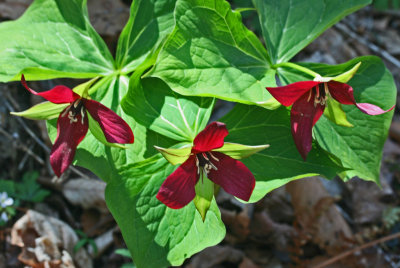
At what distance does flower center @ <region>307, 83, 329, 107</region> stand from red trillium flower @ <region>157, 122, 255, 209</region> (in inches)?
14.9

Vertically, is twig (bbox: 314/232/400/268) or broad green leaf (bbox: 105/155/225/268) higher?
broad green leaf (bbox: 105/155/225/268)

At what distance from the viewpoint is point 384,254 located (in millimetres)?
2775

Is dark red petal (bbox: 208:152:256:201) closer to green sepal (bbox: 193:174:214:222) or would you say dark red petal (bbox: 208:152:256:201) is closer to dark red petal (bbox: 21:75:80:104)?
green sepal (bbox: 193:174:214:222)

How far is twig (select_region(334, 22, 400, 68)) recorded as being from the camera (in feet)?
11.9

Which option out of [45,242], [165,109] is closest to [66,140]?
[165,109]

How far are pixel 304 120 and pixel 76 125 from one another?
2.87 ft

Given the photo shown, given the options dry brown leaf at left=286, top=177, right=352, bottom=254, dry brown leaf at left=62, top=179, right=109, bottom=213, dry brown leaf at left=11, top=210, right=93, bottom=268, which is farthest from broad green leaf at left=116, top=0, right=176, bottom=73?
dry brown leaf at left=286, top=177, right=352, bottom=254

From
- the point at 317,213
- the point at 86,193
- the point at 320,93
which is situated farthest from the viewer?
the point at 317,213

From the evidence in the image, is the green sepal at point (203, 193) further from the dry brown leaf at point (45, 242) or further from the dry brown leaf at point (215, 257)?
the dry brown leaf at point (45, 242)

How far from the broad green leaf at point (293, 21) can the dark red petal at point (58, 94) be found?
0.92m

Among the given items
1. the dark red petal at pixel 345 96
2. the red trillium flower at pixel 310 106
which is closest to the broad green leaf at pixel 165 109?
the red trillium flower at pixel 310 106

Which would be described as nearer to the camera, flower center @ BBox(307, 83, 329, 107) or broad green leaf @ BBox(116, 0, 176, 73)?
Result: flower center @ BBox(307, 83, 329, 107)

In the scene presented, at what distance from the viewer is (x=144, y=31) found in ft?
6.37

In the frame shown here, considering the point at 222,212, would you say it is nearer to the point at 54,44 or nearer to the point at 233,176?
the point at 233,176
